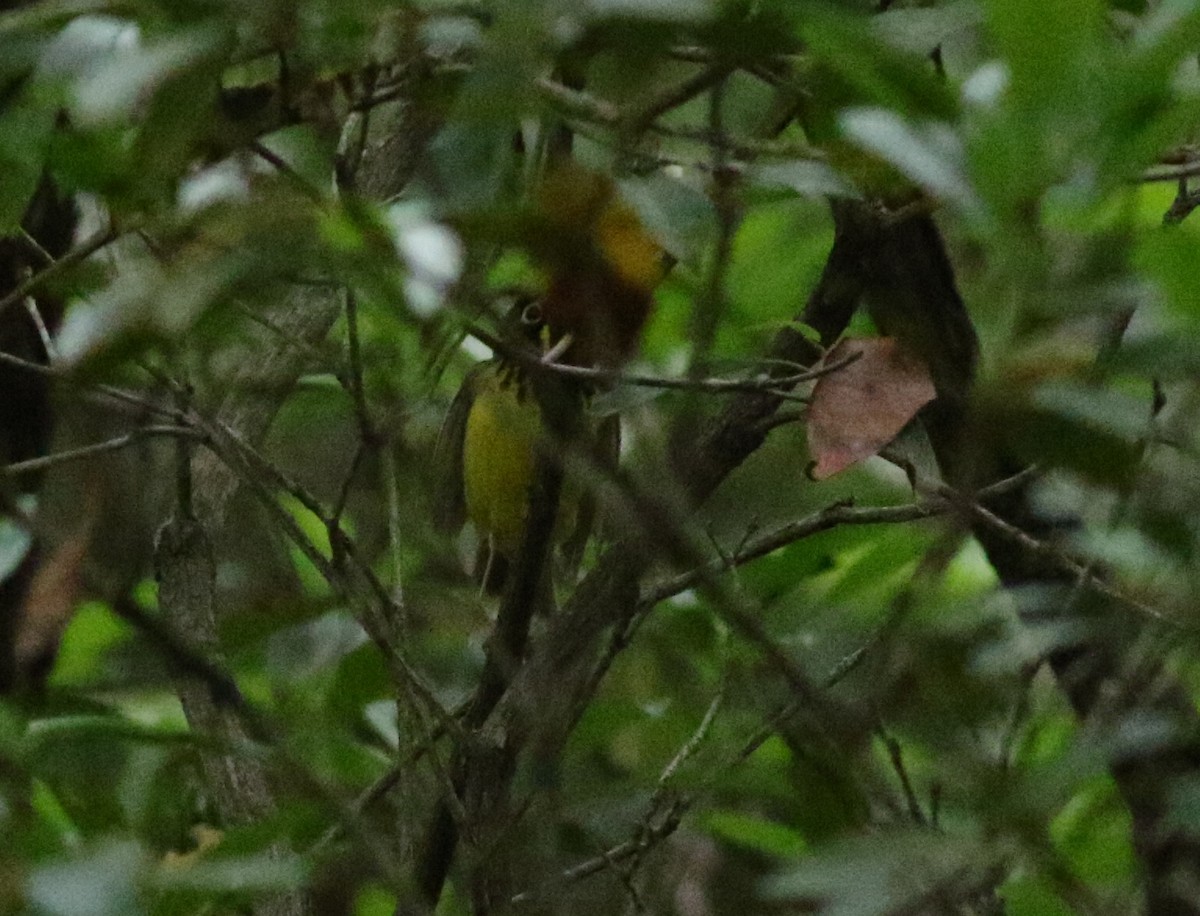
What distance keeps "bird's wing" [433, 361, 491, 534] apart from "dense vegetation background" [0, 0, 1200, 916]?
0.89 ft

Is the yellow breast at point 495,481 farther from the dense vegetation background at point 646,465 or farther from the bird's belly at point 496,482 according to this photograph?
the dense vegetation background at point 646,465

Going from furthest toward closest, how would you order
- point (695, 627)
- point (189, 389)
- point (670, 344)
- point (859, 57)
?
1. point (670, 344)
2. point (695, 627)
3. point (189, 389)
4. point (859, 57)

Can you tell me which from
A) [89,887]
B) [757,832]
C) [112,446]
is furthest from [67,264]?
[757,832]

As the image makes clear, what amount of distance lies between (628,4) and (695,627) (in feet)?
2.23

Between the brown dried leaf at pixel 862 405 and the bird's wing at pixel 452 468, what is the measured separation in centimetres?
77

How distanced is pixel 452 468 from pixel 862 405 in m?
0.95

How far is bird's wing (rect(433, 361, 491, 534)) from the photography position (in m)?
1.62

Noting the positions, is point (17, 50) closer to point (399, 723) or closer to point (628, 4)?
point (628, 4)

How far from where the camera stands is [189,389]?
948 mm

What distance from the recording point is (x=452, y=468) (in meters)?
1.71

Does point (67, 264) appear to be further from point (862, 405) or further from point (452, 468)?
point (452, 468)

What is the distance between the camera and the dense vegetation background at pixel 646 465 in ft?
1.68

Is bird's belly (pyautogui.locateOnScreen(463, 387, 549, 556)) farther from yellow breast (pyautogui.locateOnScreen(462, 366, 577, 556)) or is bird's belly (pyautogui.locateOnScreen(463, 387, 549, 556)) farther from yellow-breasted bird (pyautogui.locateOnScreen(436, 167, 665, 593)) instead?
yellow-breasted bird (pyautogui.locateOnScreen(436, 167, 665, 593))

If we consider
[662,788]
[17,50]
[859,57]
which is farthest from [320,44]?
[662,788]
